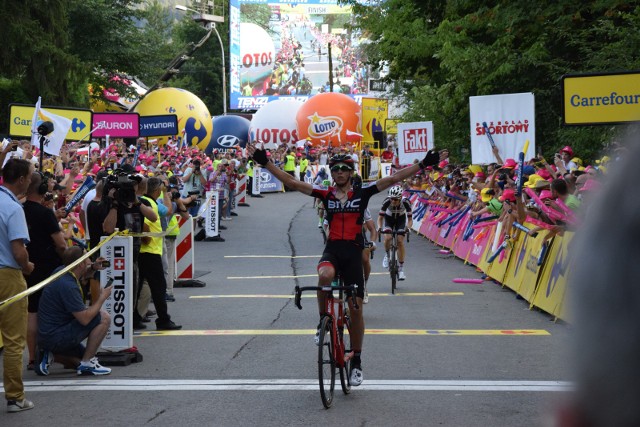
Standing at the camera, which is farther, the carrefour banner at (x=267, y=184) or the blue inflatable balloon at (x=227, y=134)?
the blue inflatable balloon at (x=227, y=134)

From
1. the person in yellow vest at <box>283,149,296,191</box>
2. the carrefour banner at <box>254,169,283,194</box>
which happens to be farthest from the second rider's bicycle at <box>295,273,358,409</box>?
→ the carrefour banner at <box>254,169,283,194</box>

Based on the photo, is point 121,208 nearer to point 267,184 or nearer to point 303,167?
point 267,184

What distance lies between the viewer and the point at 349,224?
8555mm

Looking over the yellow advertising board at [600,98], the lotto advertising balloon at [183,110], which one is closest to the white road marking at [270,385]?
the yellow advertising board at [600,98]

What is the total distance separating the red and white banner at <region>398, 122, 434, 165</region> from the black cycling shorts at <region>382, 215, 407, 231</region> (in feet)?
30.7

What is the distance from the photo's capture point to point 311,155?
1903 inches

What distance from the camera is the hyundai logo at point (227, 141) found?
51.8 meters

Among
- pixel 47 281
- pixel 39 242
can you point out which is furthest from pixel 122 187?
pixel 47 281

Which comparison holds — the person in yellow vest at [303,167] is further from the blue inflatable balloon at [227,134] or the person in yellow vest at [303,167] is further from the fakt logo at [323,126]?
the blue inflatable balloon at [227,134]

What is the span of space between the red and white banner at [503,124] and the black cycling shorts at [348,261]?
880 centimetres

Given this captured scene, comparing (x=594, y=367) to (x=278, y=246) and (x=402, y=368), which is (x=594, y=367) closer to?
(x=402, y=368)

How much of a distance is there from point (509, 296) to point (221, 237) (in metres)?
12.2

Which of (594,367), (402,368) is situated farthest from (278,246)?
(594,367)

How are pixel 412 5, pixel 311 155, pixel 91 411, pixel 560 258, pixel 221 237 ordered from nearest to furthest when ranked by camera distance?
pixel 91 411
pixel 560 258
pixel 221 237
pixel 412 5
pixel 311 155
